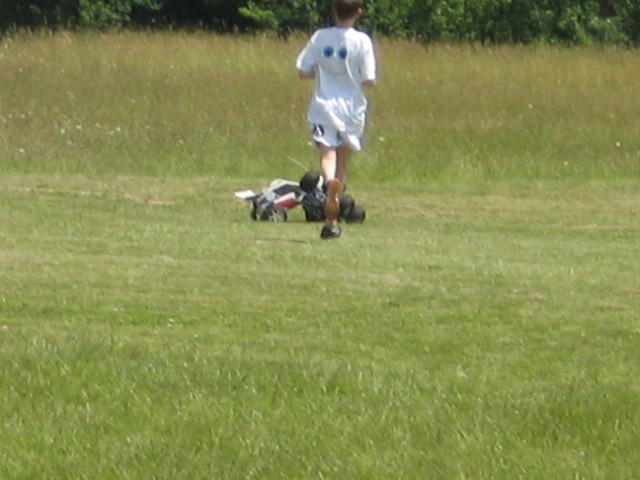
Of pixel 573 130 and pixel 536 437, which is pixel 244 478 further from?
pixel 573 130

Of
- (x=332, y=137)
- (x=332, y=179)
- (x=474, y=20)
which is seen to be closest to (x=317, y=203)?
(x=332, y=137)

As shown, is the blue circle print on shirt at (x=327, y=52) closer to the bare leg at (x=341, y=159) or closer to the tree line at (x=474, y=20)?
the bare leg at (x=341, y=159)

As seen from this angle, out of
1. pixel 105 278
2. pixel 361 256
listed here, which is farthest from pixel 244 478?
pixel 361 256

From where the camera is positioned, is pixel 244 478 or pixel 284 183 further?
pixel 284 183

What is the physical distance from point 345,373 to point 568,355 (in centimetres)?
102

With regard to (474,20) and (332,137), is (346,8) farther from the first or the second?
(474,20)

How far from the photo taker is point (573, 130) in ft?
65.7

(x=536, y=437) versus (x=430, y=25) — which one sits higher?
(x=536, y=437)

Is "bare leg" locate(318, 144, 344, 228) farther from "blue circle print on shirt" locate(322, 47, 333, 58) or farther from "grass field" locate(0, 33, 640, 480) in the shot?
"blue circle print on shirt" locate(322, 47, 333, 58)

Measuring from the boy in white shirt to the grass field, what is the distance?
630 millimetres

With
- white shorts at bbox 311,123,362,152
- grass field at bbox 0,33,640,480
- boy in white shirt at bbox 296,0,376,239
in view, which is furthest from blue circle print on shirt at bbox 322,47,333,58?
grass field at bbox 0,33,640,480

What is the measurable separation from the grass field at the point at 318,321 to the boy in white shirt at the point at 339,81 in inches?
24.8

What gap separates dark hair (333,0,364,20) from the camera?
11297 millimetres

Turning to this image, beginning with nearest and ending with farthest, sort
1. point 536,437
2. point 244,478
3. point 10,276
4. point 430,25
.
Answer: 1. point 244,478
2. point 536,437
3. point 10,276
4. point 430,25
